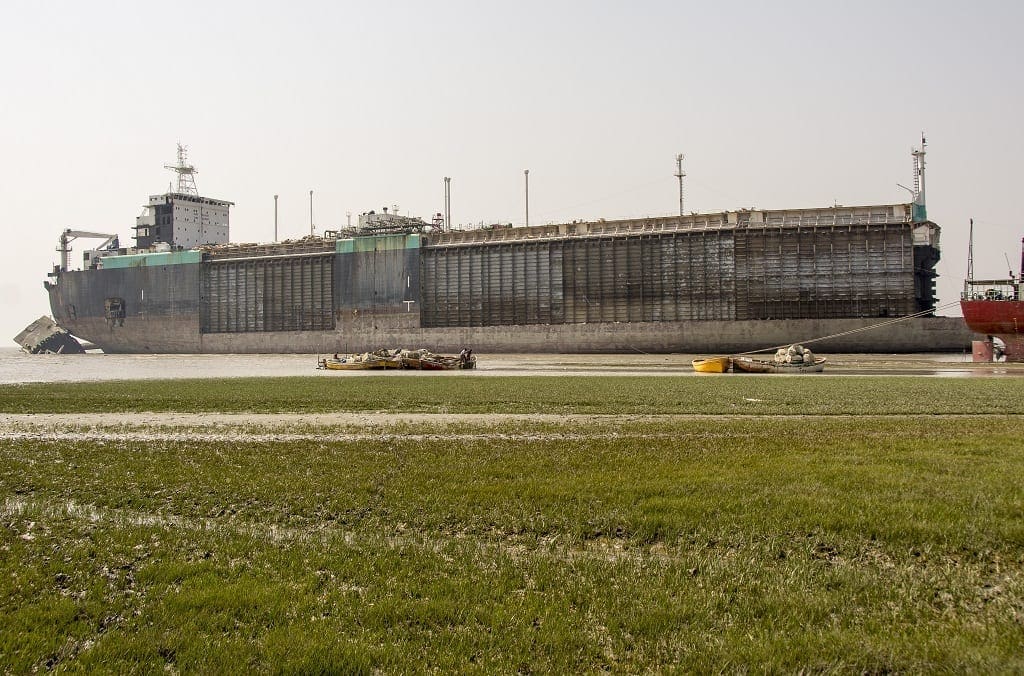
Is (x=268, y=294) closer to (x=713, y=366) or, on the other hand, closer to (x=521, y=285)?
(x=521, y=285)

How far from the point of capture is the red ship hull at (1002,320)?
1750 inches

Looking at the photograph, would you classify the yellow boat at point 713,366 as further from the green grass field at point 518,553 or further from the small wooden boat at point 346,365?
the green grass field at point 518,553

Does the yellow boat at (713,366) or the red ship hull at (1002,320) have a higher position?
the red ship hull at (1002,320)

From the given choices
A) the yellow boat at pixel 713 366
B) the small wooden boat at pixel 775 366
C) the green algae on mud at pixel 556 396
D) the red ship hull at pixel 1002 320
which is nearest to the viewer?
the green algae on mud at pixel 556 396

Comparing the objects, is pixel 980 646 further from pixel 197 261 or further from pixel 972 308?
pixel 197 261

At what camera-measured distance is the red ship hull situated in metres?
44.4

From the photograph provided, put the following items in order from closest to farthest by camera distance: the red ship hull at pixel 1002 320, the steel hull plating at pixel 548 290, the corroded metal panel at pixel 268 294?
1. the red ship hull at pixel 1002 320
2. the steel hull plating at pixel 548 290
3. the corroded metal panel at pixel 268 294

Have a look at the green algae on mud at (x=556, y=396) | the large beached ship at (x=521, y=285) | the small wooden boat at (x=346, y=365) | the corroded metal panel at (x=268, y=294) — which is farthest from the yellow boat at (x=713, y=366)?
the corroded metal panel at (x=268, y=294)

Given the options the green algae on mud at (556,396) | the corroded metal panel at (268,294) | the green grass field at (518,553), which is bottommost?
the green algae on mud at (556,396)

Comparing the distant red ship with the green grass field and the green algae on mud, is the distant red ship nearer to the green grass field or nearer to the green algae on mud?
the green algae on mud

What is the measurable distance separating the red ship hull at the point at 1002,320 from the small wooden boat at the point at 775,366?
51.4ft

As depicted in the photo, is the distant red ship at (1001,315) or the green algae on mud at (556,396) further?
the distant red ship at (1001,315)

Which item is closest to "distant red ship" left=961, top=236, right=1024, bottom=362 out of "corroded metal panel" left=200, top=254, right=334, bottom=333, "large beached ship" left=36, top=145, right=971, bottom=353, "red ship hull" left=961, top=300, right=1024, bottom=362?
"red ship hull" left=961, top=300, right=1024, bottom=362

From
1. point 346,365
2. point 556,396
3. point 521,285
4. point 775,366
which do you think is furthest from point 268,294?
point 556,396
